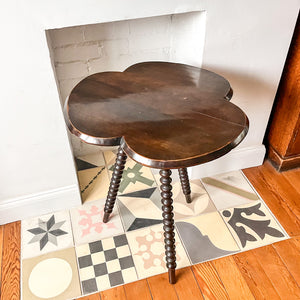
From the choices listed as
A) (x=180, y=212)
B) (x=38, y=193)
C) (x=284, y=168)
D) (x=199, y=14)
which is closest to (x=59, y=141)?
(x=38, y=193)

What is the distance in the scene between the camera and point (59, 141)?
1355mm

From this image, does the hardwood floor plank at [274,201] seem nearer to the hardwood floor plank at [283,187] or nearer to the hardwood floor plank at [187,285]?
the hardwood floor plank at [283,187]

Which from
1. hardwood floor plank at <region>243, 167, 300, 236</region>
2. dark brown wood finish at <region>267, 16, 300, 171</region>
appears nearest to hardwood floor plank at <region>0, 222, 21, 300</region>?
hardwood floor plank at <region>243, 167, 300, 236</region>

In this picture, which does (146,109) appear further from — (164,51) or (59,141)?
(164,51)

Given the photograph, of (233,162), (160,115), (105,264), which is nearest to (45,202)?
(105,264)

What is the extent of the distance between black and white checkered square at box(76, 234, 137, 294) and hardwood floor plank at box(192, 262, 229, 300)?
25cm

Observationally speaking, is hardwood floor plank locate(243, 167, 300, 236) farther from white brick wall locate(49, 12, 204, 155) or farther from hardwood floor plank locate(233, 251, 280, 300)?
white brick wall locate(49, 12, 204, 155)

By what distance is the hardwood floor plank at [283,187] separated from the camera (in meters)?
1.57

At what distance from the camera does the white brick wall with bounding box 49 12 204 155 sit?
1.42 m

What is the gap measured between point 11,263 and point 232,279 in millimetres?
876

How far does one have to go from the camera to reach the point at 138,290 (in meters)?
1.25

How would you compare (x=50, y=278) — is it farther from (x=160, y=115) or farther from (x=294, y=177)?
(x=294, y=177)

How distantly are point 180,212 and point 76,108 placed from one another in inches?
29.0

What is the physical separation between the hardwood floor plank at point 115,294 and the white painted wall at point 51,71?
454mm
